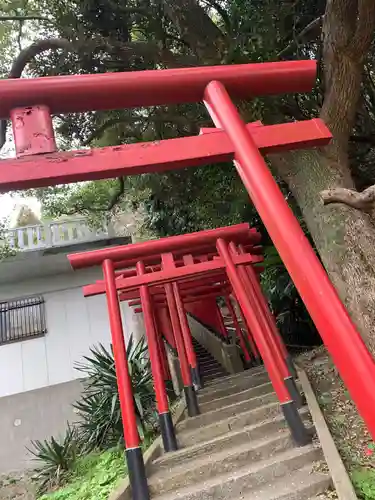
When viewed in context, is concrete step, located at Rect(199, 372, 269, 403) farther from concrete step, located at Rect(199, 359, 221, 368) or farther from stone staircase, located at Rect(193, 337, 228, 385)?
concrete step, located at Rect(199, 359, 221, 368)

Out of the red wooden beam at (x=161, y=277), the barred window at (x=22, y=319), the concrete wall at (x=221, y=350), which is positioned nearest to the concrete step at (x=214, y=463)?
the red wooden beam at (x=161, y=277)

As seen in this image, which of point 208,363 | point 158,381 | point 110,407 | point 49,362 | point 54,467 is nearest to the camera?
point 158,381

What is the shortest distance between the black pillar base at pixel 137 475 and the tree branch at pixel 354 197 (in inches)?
120

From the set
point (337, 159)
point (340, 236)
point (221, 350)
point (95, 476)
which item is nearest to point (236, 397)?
point (95, 476)

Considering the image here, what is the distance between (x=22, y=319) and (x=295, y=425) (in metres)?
7.68

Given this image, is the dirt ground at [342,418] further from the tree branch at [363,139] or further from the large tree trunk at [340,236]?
the tree branch at [363,139]

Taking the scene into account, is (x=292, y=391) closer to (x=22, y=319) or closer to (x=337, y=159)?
(x=337, y=159)

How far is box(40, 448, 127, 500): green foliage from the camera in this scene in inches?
184

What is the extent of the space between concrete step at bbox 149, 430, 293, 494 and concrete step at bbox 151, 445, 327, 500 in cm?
5

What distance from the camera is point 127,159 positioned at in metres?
2.20

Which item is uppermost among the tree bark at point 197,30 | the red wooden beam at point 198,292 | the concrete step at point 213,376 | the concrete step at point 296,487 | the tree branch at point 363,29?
the tree bark at point 197,30

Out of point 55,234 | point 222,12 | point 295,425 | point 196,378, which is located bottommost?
point 295,425

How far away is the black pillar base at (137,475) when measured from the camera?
3.64 metres

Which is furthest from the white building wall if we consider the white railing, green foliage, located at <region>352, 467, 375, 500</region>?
green foliage, located at <region>352, 467, 375, 500</region>
